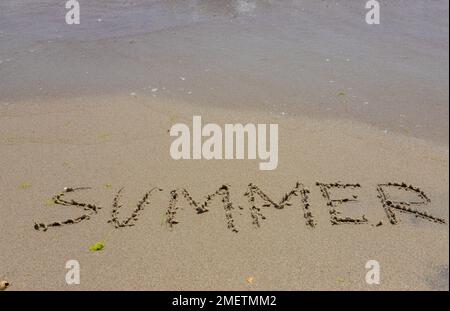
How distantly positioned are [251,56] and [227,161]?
9.90ft

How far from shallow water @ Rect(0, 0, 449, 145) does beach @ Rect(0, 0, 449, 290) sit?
38 mm

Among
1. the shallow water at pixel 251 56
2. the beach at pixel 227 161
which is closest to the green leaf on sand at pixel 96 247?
the beach at pixel 227 161

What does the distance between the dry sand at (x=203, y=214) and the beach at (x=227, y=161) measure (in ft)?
0.06

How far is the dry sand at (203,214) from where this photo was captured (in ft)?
12.7

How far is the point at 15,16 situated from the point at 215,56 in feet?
15.0

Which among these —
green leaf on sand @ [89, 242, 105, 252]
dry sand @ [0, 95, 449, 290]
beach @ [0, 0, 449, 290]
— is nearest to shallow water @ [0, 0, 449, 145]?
beach @ [0, 0, 449, 290]

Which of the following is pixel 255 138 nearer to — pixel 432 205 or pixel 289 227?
pixel 289 227

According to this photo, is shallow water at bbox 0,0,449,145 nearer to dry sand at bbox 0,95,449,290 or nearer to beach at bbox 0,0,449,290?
beach at bbox 0,0,449,290

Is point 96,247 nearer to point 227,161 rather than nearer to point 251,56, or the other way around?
point 227,161

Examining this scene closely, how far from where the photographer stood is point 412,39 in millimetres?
8109

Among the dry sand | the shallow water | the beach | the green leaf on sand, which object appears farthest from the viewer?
the shallow water

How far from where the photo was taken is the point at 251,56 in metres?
7.70

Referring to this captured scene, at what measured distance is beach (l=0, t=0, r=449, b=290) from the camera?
13.0 ft

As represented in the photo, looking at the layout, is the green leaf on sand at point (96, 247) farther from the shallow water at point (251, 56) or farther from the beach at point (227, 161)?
the shallow water at point (251, 56)
